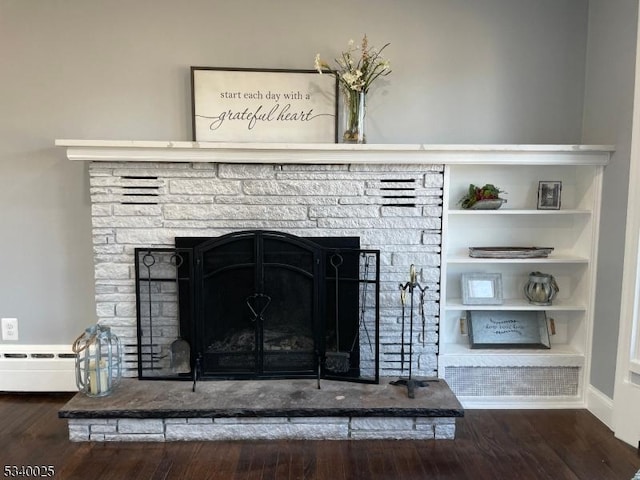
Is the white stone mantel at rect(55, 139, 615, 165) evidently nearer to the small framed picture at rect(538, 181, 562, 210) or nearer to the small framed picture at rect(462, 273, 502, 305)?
the small framed picture at rect(538, 181, 562, 210)

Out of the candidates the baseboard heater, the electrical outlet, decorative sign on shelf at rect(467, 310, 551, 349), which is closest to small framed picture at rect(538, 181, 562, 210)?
decorative sign on shelf at rect(467, 310, 551, 349)

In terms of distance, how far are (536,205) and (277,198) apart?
60.2 inches

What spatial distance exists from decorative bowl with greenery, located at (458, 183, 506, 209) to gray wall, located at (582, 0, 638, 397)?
55 centimetres

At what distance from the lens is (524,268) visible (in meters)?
2.73

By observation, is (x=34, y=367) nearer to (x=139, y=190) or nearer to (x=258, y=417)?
(x=139, y=190)

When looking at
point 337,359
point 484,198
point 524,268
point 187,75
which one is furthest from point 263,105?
point 524,268

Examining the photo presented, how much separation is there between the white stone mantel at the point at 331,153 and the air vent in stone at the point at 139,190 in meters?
0.11

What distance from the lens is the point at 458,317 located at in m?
2.73

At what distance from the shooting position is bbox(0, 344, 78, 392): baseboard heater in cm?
266

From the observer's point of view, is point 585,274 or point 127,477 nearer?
point 127,477

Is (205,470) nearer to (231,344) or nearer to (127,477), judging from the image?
(127,477)

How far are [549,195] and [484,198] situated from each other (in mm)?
426

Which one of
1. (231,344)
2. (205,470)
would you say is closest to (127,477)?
(205,470)

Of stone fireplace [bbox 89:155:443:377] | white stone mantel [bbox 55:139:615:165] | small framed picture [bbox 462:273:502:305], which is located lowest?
small framed picture [bbox 462:273:502:305]
